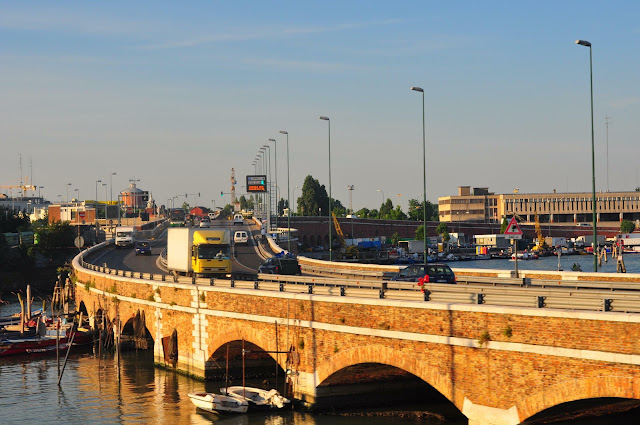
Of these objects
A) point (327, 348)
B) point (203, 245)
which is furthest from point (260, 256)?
point (327, 348)

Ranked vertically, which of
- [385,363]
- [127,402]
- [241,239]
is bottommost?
[127,402]

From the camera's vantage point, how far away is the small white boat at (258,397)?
124ft

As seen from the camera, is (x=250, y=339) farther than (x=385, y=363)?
Yes

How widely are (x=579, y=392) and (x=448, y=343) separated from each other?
5.68 meters

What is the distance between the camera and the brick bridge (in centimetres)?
2458

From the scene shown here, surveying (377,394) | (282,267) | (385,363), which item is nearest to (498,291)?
(385,363)

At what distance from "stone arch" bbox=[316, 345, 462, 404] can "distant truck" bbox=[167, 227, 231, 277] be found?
2889 centimetres

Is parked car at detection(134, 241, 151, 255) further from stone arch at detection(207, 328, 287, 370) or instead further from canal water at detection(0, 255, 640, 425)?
stone arch at detection(207, 328, 287, 370)

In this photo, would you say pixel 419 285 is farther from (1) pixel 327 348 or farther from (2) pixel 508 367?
(2) pixel 508 367

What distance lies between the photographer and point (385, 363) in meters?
32.4

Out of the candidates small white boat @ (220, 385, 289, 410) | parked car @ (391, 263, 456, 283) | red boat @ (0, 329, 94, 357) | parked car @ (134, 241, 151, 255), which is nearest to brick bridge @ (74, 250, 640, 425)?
small white boat @ (220, 385, 289, 410)

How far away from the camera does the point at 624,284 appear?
35.1m

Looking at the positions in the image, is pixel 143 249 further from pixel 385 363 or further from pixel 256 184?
pixel 256 184

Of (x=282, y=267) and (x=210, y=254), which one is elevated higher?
(x=210, y=254)
